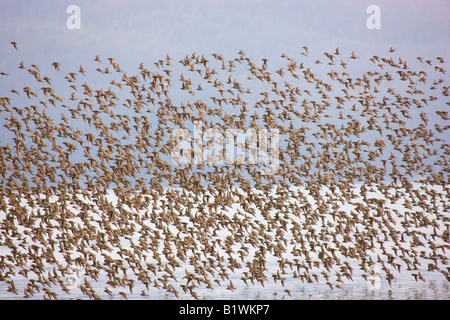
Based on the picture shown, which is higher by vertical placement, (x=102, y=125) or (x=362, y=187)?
(x=102, y=125)

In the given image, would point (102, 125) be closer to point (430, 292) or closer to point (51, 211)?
point (51, 211)

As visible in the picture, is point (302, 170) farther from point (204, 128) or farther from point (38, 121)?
point (38, 121)

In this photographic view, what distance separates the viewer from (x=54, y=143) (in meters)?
37.2

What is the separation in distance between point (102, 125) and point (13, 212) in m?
8.00

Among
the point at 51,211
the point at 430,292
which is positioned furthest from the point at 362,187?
the point at 51,211

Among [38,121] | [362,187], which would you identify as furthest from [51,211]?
[362,187]

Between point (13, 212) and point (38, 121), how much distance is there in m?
6.50

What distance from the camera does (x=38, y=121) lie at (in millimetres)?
37000
